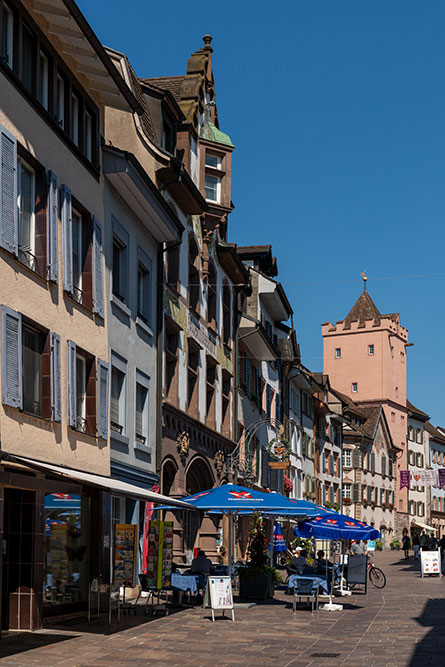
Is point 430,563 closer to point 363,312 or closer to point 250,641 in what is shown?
point 250,641

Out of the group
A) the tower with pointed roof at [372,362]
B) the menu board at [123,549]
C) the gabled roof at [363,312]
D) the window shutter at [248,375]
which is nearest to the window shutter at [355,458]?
the tower with pointed roof at [372,362]

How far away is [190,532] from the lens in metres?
32.7

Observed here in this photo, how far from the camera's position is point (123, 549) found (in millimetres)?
20766

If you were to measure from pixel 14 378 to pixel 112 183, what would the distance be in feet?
25.3

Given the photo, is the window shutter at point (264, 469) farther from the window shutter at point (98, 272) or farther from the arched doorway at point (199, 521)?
the window shutter at point (98, 272)

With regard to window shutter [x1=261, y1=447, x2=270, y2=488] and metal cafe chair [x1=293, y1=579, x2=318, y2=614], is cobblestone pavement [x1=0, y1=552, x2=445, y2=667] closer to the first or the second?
metal cafe chair [x1=293, y1=579, x2=318, y2=614]

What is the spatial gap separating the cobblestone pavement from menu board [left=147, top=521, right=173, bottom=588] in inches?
29.7

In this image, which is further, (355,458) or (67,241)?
(355,458)

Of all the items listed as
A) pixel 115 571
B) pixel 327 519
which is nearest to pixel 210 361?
pixel 327 519

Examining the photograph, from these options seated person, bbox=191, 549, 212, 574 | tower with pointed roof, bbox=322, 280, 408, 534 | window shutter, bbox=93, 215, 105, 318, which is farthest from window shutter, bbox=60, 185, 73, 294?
tower with pointed roof, bbox=322, 280, 408, 534

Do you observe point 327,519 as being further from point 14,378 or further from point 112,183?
point 14,378

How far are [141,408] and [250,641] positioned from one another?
10094mm

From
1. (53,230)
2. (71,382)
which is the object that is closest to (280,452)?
(71,382)

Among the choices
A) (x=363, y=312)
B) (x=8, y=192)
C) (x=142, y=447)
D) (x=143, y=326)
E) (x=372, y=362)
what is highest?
(x=363, y=312)
